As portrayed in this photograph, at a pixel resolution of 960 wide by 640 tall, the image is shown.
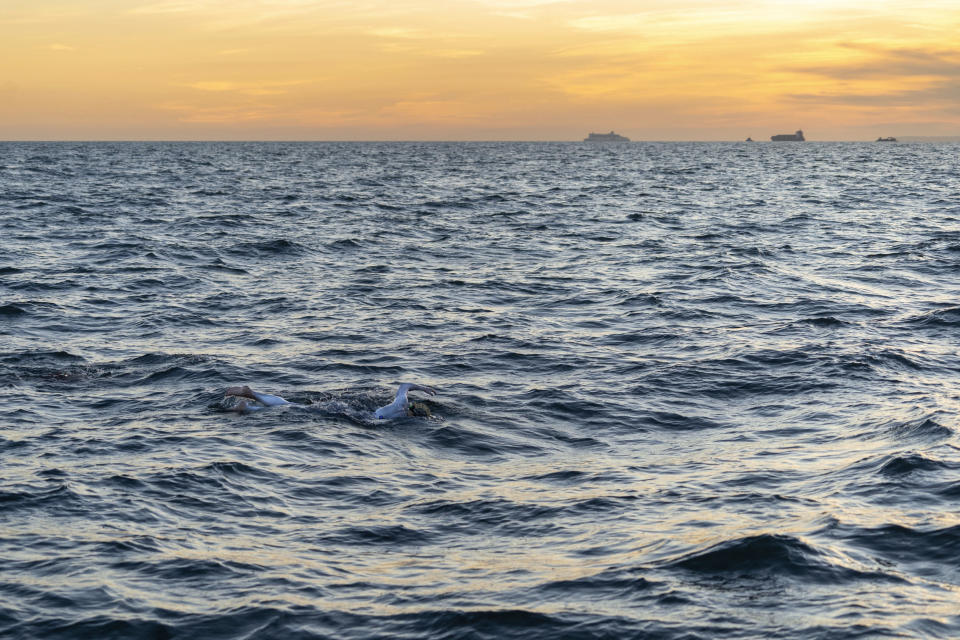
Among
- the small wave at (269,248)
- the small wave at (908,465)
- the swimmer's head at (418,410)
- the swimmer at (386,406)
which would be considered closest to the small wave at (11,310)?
the swimmer at (386,406)

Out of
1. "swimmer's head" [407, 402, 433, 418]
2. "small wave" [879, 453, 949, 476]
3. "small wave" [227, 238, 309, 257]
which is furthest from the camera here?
"small wave" [227, 238, 309, 257]

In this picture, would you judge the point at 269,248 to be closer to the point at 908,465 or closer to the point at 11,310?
the point at 11,310

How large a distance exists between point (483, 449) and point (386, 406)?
1991 millimetres

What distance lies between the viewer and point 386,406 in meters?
14.6

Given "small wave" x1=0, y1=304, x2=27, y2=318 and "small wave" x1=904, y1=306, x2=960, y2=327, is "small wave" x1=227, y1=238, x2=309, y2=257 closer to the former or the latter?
"small wave" x1=0, y1=304, x2=27, y2=318

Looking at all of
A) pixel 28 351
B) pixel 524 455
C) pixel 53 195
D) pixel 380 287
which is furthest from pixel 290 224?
pixel 524 455

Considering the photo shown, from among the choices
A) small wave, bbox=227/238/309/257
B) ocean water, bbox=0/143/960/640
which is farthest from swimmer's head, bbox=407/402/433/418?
small wave, bbox=227/238/309/257

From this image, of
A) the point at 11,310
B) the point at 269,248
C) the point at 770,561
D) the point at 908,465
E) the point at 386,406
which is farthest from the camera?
the point at 269,248

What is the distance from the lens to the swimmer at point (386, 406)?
Result: 47.4 feet

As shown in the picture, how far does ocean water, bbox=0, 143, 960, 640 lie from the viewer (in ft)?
28.0

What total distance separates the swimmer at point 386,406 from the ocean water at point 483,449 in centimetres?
19

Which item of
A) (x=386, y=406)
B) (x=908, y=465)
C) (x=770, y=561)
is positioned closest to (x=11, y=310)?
(x=386, y=406)

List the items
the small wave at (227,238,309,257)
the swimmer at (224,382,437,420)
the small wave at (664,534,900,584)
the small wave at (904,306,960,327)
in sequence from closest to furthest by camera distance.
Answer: the small wave at (664,534,900,584), the swimmer at (224,382,437,420), the small wave at (904,306,960,327), the small wave at (227,238,309,257)

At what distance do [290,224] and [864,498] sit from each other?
3547 cm
